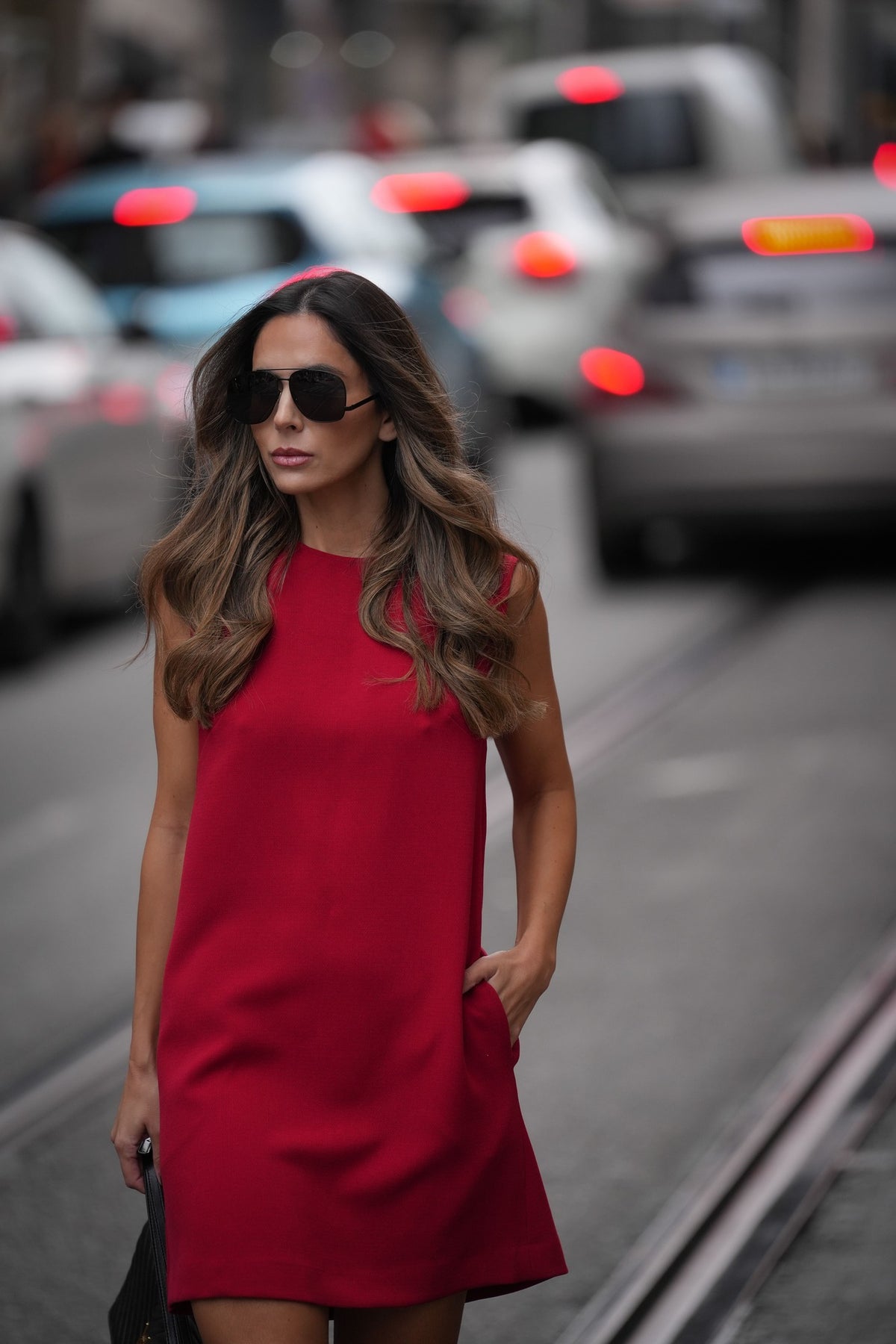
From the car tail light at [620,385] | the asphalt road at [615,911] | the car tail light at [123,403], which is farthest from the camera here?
the car tail light at [620,385]

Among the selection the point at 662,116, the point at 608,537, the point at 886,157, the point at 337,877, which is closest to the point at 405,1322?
the point at 337,877

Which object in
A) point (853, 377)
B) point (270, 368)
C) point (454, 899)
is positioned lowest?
point (853, 377)

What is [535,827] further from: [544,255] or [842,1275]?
[544,255]

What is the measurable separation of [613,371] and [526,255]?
573 centimetres

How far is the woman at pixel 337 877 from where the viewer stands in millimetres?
2725

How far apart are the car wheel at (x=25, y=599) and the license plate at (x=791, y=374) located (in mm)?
3188

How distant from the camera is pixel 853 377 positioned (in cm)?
1109

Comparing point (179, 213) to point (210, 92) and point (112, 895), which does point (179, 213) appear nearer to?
point (112, 895)

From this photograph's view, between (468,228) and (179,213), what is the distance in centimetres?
429

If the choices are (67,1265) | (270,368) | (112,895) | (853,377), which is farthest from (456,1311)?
(853,377)

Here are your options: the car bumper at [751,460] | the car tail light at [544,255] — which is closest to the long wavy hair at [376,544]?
the car bumper at [751,460]

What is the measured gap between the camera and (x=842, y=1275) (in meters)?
4.21

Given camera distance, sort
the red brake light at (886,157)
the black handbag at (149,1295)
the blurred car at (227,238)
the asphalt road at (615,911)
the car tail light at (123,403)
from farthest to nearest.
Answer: the red brake light at (886,157)
the blurred car at (227,238)
the car tail light at (123,403)
the asphalt road at (615,911)
the black handbag at (149,1295)

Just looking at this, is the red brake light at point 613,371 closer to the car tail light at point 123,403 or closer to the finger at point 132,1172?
the car tail light at point 123,403
